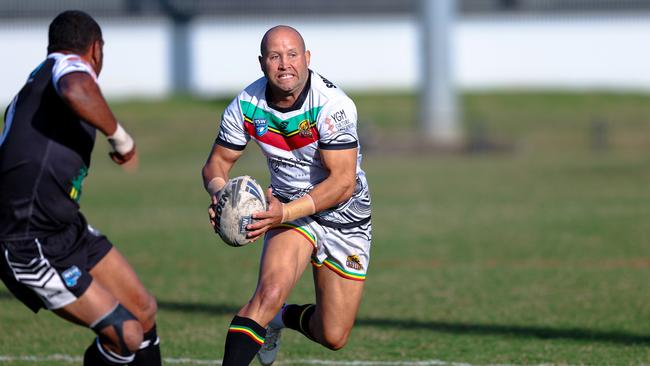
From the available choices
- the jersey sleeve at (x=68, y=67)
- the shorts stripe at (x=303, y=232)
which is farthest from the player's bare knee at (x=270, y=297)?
the jersey sleeve at (x=68, y=67)

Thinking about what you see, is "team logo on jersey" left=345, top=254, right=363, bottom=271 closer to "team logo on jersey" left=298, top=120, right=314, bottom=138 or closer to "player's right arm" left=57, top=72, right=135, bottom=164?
"team logo on jersey" left=298, top=120, right=314, bottom=138

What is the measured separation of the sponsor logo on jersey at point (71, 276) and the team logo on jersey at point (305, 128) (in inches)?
64.8

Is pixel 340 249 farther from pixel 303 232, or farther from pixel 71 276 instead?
pixel 71 276

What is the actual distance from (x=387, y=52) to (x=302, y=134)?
33.9 metres

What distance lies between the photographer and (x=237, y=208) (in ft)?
19.5

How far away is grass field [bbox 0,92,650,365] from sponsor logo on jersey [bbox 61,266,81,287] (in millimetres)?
2148

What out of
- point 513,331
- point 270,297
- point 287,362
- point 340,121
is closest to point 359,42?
point 513,331

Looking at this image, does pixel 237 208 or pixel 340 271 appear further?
pixel 340 271

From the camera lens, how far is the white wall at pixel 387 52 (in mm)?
39438

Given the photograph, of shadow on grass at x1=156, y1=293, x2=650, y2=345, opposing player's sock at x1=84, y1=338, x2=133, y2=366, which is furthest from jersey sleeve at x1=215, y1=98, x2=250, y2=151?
shadow on grass at x1=156, y1=293, x2=650, y2=345

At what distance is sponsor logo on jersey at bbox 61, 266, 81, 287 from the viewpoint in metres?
5.38

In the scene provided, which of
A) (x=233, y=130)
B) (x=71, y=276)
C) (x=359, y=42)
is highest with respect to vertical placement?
(x=233, y=130)

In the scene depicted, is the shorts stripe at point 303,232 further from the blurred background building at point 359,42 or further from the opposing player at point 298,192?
the blurred background building at point 359,42

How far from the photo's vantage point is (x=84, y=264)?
18.2ft
